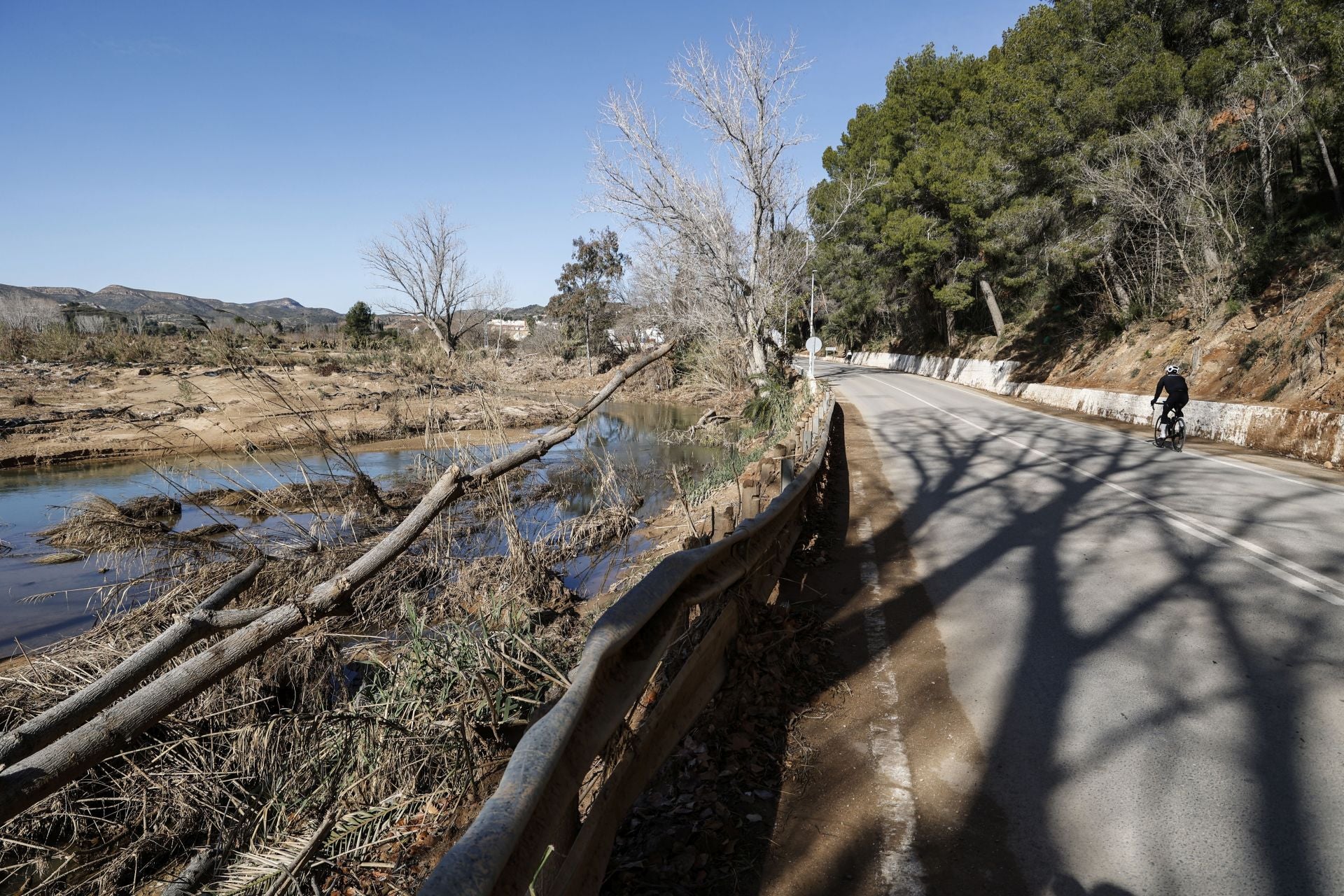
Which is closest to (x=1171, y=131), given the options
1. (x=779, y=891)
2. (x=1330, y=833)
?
(x=1330, y=833)

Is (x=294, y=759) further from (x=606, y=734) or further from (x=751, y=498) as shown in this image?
(x=606, y=734)

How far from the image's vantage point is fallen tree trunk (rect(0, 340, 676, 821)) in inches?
75.1

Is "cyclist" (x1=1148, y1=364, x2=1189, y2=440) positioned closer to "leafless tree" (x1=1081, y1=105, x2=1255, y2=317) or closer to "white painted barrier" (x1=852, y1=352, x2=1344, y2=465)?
"white painted barrier" (x1=852, y1=352, x2=1344, y2=465)

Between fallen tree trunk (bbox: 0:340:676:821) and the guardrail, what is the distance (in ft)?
3.65

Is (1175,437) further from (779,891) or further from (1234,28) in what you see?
(1234,28)

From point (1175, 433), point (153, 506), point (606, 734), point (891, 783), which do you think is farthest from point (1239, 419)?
point (153, 506)

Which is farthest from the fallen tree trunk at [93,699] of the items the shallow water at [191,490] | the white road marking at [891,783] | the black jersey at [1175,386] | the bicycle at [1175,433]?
the bicycle at [1175,433]

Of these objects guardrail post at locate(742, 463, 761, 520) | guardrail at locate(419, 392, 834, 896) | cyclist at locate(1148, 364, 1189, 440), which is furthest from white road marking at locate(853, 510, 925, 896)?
cyclist at locate(1148, 364, 1189, 440)

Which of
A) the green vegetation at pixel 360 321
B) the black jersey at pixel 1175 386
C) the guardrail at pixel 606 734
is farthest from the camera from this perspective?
the green vegetation at pixel 360 321

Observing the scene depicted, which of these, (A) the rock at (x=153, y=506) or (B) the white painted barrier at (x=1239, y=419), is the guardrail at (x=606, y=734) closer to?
(B) the white painted barrier at (x=1239, y=419)

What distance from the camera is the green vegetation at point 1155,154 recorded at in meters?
18.5

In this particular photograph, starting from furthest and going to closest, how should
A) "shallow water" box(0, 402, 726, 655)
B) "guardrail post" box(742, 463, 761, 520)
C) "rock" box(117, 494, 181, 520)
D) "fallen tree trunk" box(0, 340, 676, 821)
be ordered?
"rock" box(117, 494, 181, 520) < "shallow water" box(0, 402, 726, 655) < "guardrail post" box(742, 463, 761, 520) < "fallen tree trunk" box(0, 340, 676, 821)

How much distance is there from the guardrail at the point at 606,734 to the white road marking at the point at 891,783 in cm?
91

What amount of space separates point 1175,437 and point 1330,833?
1224 centimetres
